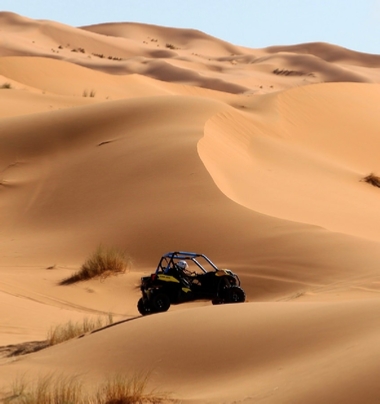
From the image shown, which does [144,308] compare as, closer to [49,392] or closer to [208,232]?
[208,232]

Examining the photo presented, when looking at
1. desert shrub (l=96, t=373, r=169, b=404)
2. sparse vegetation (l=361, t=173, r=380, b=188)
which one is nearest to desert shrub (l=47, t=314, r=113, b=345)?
desert shrub (l=96, t=373, r=169, b=404)

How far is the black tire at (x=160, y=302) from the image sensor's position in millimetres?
10471

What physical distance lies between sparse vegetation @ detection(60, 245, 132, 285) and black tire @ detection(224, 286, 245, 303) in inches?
136

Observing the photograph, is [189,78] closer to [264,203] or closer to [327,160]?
[327,160]

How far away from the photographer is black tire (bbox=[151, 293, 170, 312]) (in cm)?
1047

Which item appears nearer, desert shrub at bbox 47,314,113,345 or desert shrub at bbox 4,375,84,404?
desert shrub at bbox 4,375,84,404

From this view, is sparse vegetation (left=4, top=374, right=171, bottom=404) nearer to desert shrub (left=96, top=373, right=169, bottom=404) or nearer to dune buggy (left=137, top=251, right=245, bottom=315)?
desert shrub (left=96, top=373, right=169, bottom=404)

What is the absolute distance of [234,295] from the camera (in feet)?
34.9

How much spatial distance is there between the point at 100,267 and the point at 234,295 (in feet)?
11.6

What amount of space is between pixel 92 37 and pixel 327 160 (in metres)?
60.5

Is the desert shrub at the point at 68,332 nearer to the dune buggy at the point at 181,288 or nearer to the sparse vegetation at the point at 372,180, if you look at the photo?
the dune buggy at the point at 181,288

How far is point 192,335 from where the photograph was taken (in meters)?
7.45

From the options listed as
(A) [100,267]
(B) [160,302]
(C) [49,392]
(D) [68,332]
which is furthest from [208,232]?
(C) [49,392]

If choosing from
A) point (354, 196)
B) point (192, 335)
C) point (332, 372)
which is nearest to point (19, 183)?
point (354, 196)
